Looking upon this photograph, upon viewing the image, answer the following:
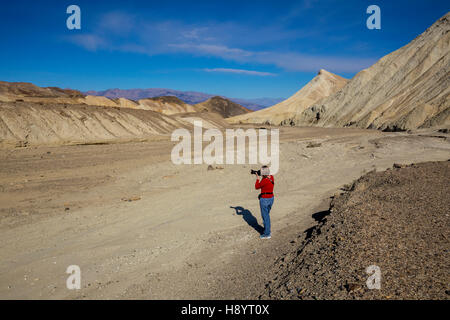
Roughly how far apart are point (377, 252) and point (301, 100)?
87804 mm

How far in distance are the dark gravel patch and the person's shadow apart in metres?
1.36

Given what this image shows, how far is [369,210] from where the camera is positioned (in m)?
5.93

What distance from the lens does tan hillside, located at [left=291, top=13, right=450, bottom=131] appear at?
3372 centimetres

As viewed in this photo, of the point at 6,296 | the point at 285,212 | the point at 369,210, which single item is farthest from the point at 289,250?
the point at 6,296

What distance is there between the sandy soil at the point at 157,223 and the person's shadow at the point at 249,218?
0.18 ft

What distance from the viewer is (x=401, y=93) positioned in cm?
4384

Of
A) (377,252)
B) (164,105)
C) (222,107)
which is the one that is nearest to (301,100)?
(222,107)

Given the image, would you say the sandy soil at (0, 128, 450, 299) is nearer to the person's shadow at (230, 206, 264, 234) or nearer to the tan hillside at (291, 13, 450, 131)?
the person's shadow at (230, 206, 264, 234)

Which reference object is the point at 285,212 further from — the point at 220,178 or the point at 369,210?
the point at 220,178

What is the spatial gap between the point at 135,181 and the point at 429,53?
51452 mm

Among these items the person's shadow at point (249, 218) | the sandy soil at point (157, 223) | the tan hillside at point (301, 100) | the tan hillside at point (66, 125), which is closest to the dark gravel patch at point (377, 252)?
the sandy soil at point (157, 223)

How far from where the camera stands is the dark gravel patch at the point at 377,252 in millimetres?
3527

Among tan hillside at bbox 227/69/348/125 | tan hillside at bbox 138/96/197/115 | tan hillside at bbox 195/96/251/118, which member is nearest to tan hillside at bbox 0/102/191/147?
tan hillside at bbox 227/69/348/125
